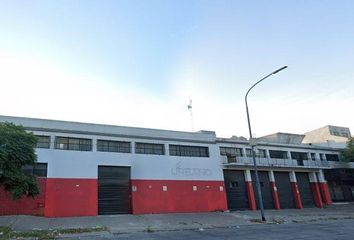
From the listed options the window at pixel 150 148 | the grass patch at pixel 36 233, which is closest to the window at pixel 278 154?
the window at pixel 150 148

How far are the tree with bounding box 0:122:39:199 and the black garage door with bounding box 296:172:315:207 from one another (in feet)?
100

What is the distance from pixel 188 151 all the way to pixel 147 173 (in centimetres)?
523

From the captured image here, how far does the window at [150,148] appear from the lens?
28.8m

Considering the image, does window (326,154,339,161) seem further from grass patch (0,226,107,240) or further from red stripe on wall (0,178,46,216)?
red stripe on wall (0,178,46,216)

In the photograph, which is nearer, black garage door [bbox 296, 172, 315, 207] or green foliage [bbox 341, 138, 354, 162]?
black garage door [bbox 296, 172, 315, 207]

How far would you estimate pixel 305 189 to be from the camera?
38.5m

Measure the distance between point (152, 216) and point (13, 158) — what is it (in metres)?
12.0

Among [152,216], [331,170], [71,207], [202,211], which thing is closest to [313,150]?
[331,170]

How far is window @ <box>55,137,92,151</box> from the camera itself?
25.5 m

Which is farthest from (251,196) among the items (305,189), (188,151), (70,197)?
(70,197)

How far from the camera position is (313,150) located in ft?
135

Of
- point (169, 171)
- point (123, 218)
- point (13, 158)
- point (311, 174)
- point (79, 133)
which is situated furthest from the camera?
point (311, 174)

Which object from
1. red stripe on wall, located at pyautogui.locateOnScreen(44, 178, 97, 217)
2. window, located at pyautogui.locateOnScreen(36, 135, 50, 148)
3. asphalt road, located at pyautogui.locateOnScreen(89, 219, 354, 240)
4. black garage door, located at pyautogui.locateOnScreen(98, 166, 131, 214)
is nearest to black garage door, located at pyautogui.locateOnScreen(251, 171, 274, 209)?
black garage door, located at pyautogui.locateOnScreen(98, 166, 131, 214)

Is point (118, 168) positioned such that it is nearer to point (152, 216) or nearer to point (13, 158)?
point (152, 216)
